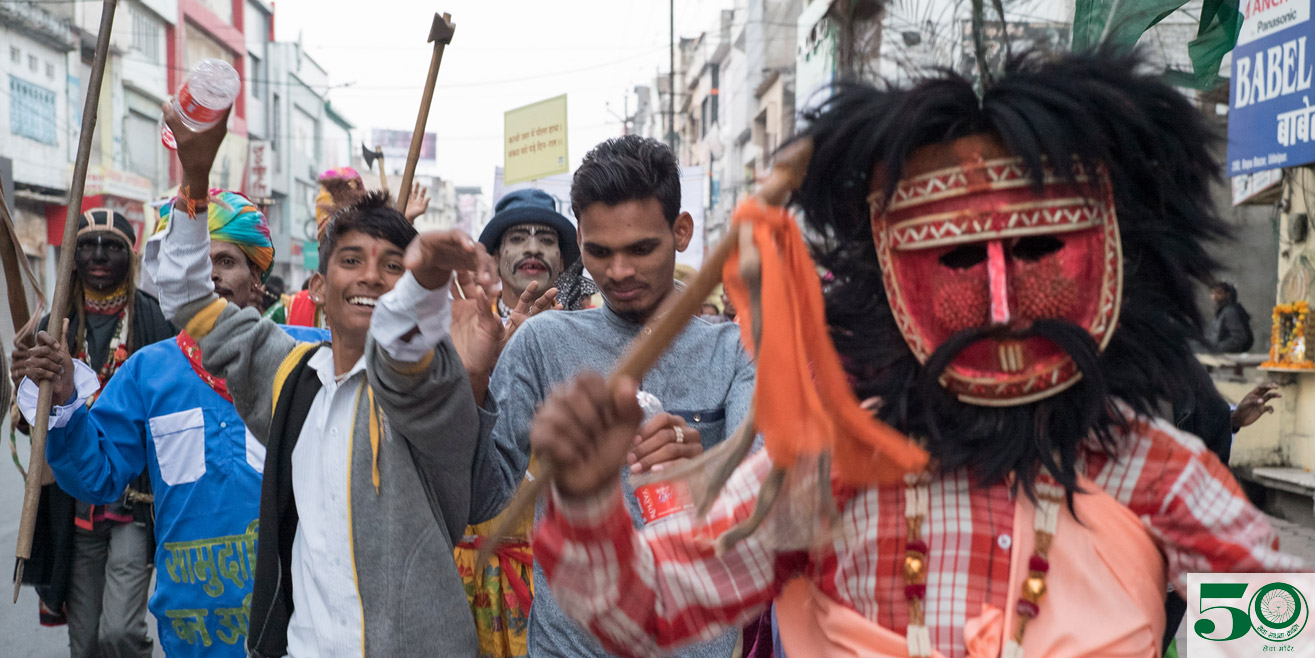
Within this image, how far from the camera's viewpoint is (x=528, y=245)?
192 inches

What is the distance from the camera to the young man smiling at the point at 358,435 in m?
2.50

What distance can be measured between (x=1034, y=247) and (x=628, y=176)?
1.34 metres

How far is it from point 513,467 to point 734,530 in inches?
54.2

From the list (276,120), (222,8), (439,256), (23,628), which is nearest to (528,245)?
(439,256)

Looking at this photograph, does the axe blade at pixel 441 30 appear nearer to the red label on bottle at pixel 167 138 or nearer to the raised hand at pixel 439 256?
the red label on bottle at pixel 167 138

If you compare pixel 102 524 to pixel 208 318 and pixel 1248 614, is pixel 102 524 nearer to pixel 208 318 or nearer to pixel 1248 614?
pixel 208 318

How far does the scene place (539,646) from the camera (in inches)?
109

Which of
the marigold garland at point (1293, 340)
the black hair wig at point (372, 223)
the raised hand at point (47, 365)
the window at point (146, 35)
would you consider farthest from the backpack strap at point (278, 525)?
the window at point (146, 35)

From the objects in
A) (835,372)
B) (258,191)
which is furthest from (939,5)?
(258,191)

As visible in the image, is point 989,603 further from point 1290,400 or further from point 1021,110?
point 1290,400

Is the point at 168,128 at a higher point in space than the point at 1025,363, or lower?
higher

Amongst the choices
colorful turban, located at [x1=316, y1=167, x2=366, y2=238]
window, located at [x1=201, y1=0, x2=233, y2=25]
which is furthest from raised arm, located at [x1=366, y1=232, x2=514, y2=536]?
window, located at [x1=201, y1=0, x2=233, y2=25]

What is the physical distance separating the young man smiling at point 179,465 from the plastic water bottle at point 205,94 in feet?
3.85

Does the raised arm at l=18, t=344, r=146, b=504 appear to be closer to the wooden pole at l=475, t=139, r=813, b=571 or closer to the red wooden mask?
the wooden pole at l=475, t=139, r=813, b=571
